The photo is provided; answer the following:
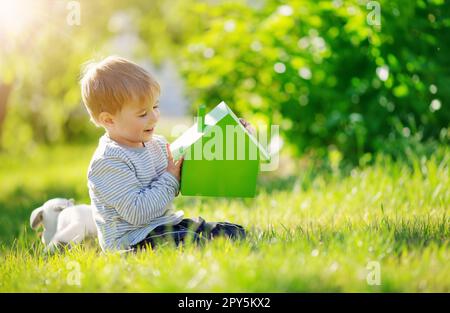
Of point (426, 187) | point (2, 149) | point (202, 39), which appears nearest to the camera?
point (426, 187)

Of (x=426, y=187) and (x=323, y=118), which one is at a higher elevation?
(x=323, y=118)

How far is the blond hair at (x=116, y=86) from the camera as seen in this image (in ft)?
8.87

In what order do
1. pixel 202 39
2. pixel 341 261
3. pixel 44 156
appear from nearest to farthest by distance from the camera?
pixel 341 261
pixel 202 39
pixel 44 156

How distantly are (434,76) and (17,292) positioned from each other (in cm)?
321

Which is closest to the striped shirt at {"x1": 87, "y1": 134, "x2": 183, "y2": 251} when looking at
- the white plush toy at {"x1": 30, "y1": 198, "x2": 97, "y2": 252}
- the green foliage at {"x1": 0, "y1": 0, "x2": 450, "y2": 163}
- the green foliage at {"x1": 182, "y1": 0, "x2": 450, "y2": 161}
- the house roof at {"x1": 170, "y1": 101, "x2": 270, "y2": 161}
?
the house roof at {"x1": 170, "y1": 101, "x2": 270, "y2": 161}

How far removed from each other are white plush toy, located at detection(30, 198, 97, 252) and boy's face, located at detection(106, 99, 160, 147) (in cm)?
63

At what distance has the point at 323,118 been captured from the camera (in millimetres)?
5402

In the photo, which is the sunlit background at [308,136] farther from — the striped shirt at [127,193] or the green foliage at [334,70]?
the striped shirt at [127,193]

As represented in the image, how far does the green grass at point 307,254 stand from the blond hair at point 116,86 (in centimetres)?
63

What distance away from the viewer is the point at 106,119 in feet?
9.11

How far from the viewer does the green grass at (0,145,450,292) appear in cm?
219

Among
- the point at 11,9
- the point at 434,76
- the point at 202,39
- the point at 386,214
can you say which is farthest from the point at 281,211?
the point at 11,9

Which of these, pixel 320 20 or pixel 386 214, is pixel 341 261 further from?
pixel 320 20

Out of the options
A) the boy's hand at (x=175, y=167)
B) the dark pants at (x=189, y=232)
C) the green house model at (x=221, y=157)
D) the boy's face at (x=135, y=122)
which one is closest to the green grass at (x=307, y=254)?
the dark pants at (x=189, y=232)
